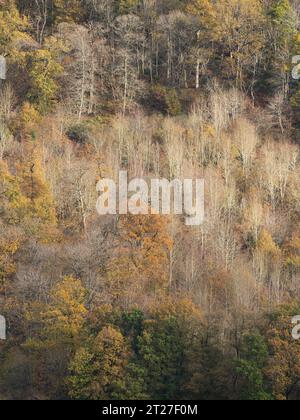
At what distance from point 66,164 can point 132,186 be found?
17.6 feet

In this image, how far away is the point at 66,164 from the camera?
175 ft

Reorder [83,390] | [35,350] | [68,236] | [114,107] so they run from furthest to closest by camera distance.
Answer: [114,107] → [68,236] → [35,350] → [83,390]

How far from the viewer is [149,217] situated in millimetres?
46062

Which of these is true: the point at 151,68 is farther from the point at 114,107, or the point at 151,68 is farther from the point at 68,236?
the point at 68,236

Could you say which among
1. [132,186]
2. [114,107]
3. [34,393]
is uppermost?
[114,107]

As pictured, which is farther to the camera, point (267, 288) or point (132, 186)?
point (132, 186)

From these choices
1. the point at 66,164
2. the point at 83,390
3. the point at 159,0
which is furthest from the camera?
the point at 159,0

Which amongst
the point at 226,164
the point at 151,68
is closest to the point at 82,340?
the point at 226,164

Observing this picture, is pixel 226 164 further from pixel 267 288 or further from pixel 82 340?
pixel 82 340

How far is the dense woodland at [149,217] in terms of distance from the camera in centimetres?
3812

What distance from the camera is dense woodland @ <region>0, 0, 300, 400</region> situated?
38.1 meters

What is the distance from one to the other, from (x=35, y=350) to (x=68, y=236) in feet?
33.4

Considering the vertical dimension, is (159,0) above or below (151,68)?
above

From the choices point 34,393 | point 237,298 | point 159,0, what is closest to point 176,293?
point 237,298
